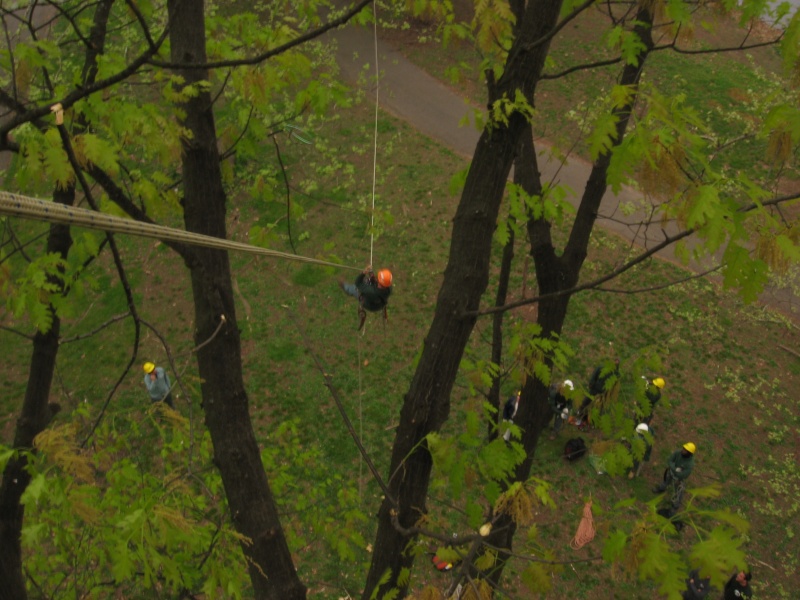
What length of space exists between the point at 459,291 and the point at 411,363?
548 centimetres

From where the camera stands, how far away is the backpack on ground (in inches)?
354

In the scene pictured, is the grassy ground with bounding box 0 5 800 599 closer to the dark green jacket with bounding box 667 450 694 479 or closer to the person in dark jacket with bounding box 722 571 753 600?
the dark green jacket with bounding box 667 450 694 479

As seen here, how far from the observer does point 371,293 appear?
6.71 meters

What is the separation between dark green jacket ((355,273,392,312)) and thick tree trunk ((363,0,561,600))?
3661 millimetres

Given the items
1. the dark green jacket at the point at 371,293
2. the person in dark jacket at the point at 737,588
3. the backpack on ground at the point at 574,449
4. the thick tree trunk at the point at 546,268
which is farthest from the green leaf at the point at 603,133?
the backpack on ground at the point at 574,449

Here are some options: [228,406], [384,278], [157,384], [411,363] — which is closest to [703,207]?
[228,406]

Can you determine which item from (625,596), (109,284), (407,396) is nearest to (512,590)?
(625,596)

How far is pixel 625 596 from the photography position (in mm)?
7609

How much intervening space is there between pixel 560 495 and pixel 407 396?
6321 mm

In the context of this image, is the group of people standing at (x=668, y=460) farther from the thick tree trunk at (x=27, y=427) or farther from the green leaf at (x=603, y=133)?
the thick tree trunk at (x=27, y=427)

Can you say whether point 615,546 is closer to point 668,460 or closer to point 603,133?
point 603,133

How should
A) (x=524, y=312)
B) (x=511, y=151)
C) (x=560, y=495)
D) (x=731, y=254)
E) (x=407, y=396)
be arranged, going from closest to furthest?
1. (x=731, y=254)
2. (x=511, y=151)
3. (x=407, y=396)
4. (x=560, y=495)
5. (x=524, y=312)

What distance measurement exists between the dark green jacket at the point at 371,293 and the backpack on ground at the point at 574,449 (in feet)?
12.9

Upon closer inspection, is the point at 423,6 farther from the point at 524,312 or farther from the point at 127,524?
the point at 524,312
